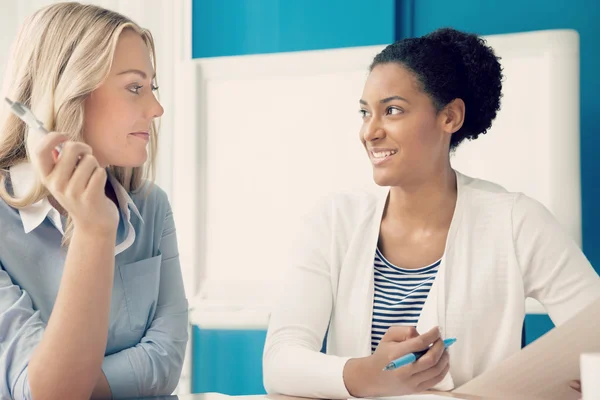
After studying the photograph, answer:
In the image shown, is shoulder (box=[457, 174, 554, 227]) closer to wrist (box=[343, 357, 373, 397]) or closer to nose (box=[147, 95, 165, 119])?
wrist (box=[343, 357, 373, 397])

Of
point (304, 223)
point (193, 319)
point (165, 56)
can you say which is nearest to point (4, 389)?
point (304, 223)

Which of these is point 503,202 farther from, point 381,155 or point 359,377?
point 359,377

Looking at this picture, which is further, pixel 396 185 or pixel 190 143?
pixel 190 143

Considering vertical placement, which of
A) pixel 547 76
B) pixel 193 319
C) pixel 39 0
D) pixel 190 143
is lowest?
pixel 193 319

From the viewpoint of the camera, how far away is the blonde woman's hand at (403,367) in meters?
1.12

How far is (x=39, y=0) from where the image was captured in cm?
278

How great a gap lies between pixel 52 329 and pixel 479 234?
939 millimetres

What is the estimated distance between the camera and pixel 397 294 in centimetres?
158

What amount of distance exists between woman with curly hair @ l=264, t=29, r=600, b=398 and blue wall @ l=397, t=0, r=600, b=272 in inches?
20.3

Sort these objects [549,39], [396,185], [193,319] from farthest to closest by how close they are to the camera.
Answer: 1. [193,319]
2. [549,39]
3. [396,185]

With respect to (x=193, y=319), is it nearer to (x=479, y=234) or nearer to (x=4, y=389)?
(x=479, y=234)

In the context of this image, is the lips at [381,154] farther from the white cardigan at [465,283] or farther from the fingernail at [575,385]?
the fingernail at [575,385]

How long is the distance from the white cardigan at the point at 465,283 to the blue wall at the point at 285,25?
0.94m

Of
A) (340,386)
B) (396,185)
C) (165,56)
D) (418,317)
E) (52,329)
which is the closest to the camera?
(52,329)
